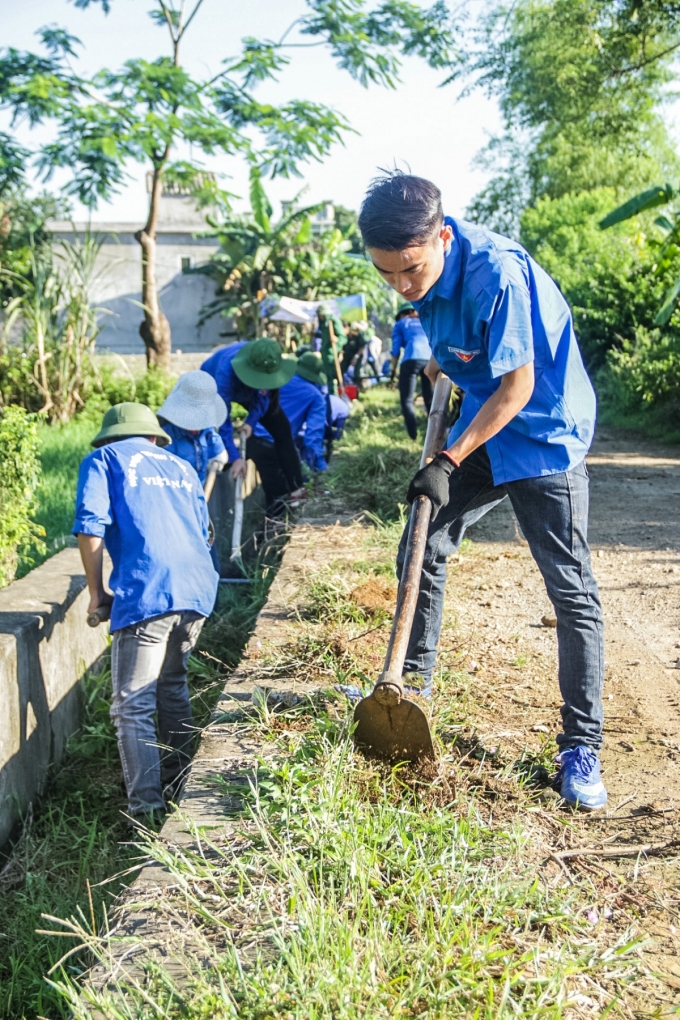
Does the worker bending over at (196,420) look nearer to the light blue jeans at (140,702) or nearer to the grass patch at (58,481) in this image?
the grass patch at (58,481)

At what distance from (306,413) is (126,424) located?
4.03m

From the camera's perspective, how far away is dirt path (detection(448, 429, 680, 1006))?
2.46 metres

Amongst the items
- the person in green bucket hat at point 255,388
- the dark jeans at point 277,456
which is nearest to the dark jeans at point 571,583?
the person in green bucket hat at point 255,388

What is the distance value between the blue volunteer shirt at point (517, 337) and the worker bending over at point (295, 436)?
A: 3954mm

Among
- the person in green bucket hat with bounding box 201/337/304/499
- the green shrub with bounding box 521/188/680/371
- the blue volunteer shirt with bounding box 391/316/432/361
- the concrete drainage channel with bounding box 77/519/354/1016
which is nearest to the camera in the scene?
the concrete drainage channel with bounding box 77/519/354/1016

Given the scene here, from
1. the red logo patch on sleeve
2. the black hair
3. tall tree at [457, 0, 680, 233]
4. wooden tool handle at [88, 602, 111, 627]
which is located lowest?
wooden tool handle at [88, 602, 111, 627]

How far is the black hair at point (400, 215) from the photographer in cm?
243

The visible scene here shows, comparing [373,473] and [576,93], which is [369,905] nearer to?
[373,473]

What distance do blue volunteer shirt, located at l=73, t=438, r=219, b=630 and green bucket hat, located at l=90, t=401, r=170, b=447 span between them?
0.04 metres

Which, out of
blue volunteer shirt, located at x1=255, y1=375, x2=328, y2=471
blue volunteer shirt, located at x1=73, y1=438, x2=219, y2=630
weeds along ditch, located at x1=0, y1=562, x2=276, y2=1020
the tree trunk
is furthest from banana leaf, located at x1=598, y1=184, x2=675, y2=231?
the tree trunk

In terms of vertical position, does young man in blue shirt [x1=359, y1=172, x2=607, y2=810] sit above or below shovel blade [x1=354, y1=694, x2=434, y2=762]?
above

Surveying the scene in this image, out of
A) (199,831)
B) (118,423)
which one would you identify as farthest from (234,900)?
(118,423)

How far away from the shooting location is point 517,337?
246 cm

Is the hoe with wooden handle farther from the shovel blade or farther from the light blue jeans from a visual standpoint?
the light blue jeans
